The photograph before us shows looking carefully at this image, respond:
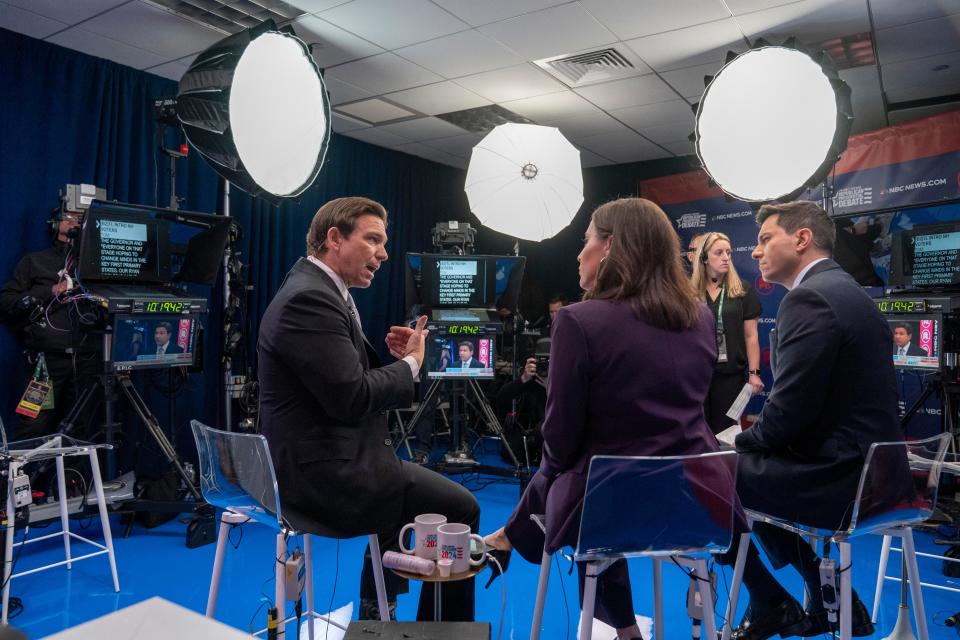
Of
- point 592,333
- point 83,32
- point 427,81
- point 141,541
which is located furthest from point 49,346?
point 592,333

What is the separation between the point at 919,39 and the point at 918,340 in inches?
69.3

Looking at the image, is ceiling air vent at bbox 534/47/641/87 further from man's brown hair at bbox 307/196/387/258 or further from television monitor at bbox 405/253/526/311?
man's brown hair at bbox 307/196/387/258

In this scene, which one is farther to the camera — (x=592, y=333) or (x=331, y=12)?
(x=331, y=12)

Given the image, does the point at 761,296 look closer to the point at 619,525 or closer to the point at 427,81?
the point at 427,81

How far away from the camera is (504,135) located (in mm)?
4000

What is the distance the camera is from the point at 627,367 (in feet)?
4.77

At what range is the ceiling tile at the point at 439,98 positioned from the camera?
4.62 m

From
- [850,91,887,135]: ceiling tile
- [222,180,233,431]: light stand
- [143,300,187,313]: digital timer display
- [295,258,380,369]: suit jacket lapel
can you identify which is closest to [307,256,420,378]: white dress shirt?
[295,258,380,369]: suit jacket lapel

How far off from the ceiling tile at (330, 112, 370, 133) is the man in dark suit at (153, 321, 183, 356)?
2.55m

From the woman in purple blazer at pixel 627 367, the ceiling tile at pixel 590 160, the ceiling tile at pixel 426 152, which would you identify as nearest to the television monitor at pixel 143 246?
the woman in purple blazer at pixel 627 367

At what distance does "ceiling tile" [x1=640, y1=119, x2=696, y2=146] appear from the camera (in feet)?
17.8

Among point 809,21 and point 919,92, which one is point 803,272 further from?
point 919,92

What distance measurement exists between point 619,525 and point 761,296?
485 cm

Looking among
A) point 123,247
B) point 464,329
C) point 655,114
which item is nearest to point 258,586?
point 123,247
